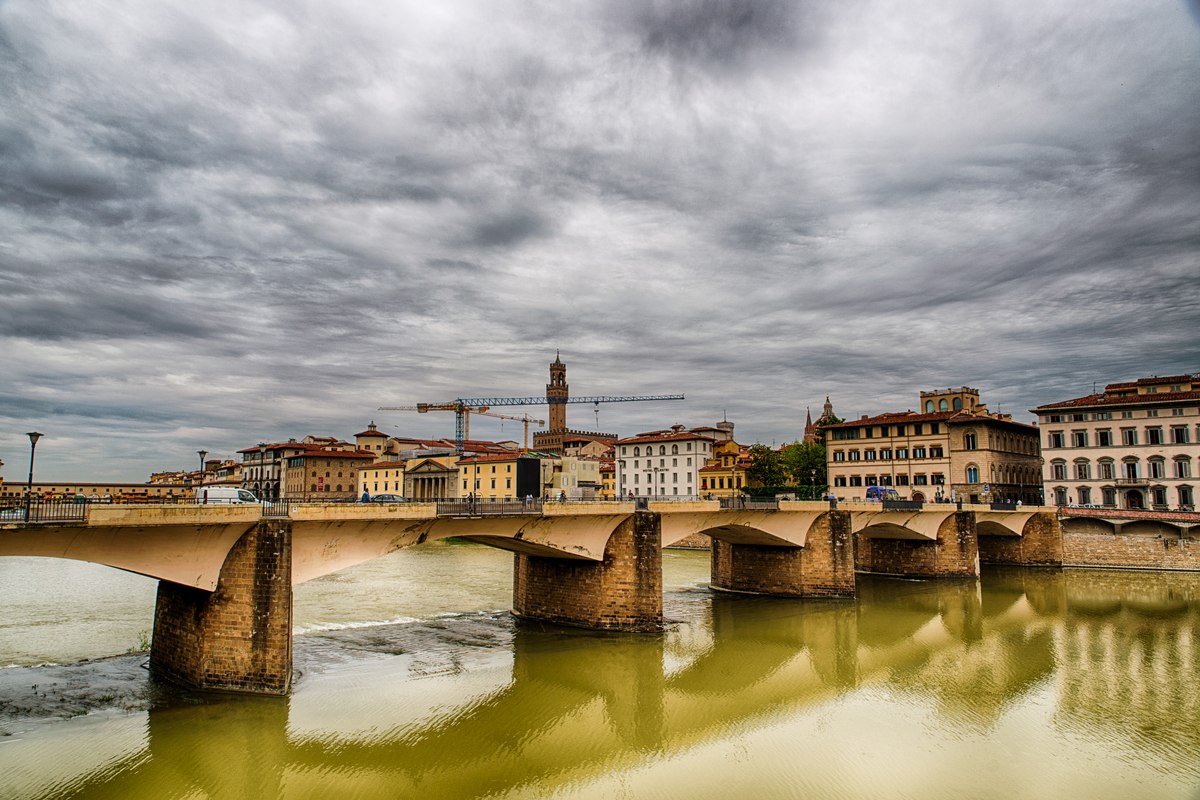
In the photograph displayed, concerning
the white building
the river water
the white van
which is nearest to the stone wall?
the river water

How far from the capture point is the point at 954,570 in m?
51.2

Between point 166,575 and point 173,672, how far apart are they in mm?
4239

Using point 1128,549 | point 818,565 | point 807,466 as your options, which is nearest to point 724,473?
point 807,466

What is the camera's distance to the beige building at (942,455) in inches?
2672

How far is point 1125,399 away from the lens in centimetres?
6091

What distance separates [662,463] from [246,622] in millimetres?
73280

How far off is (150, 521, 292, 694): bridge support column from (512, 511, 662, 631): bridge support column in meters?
13.7

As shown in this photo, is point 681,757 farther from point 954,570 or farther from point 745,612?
point 954,570

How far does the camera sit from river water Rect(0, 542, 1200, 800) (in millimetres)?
16641

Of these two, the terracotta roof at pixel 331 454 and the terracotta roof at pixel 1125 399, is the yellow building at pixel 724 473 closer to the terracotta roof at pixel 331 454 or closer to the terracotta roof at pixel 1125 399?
the terracotta roof at pixel 1125 399

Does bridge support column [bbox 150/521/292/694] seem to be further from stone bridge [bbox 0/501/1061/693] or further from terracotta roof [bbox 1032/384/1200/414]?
terracotta roof [bbox 1032/384/1200/414]

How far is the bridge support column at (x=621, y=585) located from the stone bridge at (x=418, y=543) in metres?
0.05

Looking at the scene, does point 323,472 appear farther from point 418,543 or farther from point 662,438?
point 418,543

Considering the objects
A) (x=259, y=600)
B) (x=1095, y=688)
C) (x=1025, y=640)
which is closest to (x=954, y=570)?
(x=1025, y=640)
